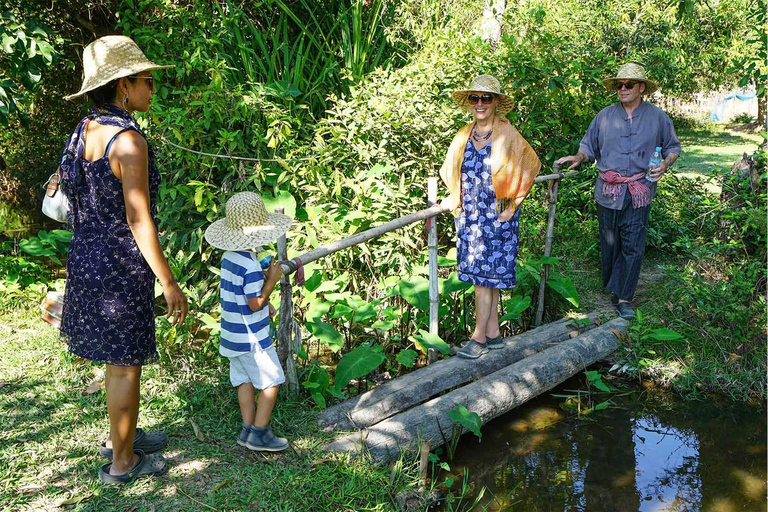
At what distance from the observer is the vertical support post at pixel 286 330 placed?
10.4 ft

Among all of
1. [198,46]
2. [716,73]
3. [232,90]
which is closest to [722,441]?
[232,90]

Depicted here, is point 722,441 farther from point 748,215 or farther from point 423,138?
point 423,138

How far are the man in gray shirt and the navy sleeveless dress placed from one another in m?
3.15

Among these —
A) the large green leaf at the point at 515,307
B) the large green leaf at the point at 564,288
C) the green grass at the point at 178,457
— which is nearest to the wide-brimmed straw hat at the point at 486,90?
the large green leaf at the point at 515,307

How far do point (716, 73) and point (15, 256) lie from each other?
52.5 feet

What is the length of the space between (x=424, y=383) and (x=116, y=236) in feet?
6.14

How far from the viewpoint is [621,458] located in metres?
3.61

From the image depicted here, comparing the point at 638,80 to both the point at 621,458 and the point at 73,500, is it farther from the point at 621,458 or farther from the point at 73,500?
the point at 73,500

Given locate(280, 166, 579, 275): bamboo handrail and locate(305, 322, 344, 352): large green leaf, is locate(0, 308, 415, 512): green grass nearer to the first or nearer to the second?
locate(305, 322, 344, 352): large green leaf

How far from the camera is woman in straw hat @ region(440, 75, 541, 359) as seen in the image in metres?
3.80

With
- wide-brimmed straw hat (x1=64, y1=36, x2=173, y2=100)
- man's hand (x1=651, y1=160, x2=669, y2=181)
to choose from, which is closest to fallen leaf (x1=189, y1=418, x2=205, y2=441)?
wide-brimmed straw hat (x1=64, y1=36, x2=173, y2=100)

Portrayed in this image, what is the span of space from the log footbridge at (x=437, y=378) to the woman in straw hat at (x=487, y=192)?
17cm

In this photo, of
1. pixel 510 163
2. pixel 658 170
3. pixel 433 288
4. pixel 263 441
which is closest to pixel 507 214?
pixel 510 163

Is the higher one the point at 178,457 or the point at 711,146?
the point at 711,146
